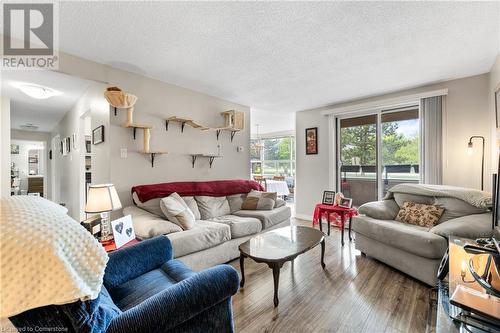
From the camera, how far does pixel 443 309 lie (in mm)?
1163

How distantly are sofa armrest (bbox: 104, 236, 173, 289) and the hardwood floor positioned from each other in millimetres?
755

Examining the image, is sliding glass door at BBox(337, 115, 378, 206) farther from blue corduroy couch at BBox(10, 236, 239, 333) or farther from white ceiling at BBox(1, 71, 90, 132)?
white ceiling at BBox(1, 71, 90, 132)

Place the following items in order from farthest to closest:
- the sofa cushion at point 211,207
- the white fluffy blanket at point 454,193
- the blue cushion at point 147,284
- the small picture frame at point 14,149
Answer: the small picture frame at point 14,149, the sofa cushion at point 211,207, the white fluffy blanket at point 454,193, the blue cushion at point 147,284

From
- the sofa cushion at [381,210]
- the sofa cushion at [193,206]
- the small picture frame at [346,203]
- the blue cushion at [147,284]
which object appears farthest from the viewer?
the small picture frame at [346,203]

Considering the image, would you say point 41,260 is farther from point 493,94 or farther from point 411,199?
point 493,94

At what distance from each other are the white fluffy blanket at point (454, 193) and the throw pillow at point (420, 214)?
0.16 meters

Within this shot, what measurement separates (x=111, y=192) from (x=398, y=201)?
3.38m

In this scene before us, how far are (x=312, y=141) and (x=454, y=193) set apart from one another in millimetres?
2589

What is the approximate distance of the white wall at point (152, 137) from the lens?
2771mm

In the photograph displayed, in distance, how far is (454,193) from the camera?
8.32ft

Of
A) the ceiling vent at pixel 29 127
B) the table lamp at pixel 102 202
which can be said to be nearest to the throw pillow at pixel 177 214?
the table lamp at pixel 102 202

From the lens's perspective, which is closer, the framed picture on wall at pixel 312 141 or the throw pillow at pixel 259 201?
the throw pillow at pixel 259 201

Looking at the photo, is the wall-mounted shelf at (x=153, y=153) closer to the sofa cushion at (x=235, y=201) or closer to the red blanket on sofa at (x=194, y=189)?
the red blanket on sofa at (x=194, y=189)

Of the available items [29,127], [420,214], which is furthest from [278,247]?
[29,127]
